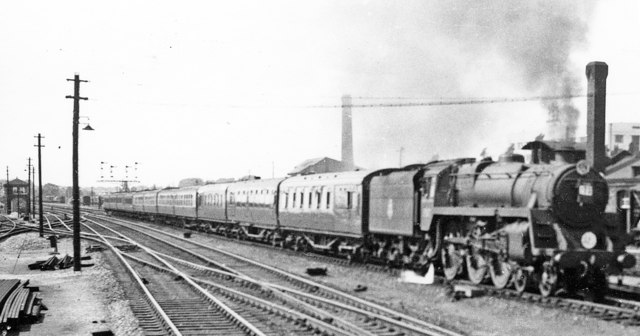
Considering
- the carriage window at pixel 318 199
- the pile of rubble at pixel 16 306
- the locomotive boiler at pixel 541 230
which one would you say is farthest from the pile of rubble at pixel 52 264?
the locomotive boiler at pixel 541 230

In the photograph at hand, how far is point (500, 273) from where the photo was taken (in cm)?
1355

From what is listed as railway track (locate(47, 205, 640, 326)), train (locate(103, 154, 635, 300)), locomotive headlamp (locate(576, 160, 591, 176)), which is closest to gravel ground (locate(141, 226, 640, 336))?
railway track (locate(47, 205, 640, 326))

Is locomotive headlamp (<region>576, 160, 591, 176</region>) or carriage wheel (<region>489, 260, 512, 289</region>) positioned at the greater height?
locomotive headlamp (<region>576, 160, 591, 176</region>)

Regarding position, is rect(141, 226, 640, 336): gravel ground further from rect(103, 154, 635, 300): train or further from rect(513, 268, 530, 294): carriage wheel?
rect(103, 154, 635, 300): train

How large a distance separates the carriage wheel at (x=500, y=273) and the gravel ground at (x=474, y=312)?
853 mm

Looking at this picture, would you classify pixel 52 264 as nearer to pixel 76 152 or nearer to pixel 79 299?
pixel 76 152

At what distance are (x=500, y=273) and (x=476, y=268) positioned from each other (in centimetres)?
72

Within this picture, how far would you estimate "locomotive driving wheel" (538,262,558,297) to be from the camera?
484 inches

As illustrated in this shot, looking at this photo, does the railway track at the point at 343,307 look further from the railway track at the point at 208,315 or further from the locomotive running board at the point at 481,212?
the locomotive running board at the point at 481,212

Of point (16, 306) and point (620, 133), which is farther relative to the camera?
point (620, 133)

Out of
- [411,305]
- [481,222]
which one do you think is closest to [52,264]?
[411,305]

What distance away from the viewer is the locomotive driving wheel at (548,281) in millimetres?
12305

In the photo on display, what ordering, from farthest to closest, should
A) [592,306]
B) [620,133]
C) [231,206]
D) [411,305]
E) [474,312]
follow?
1. [620,133]
2. [231,206]
3. [411,305]
4. [474,312]
5. [592,306]

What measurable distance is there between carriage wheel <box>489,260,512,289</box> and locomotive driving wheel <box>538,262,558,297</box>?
71 cm
